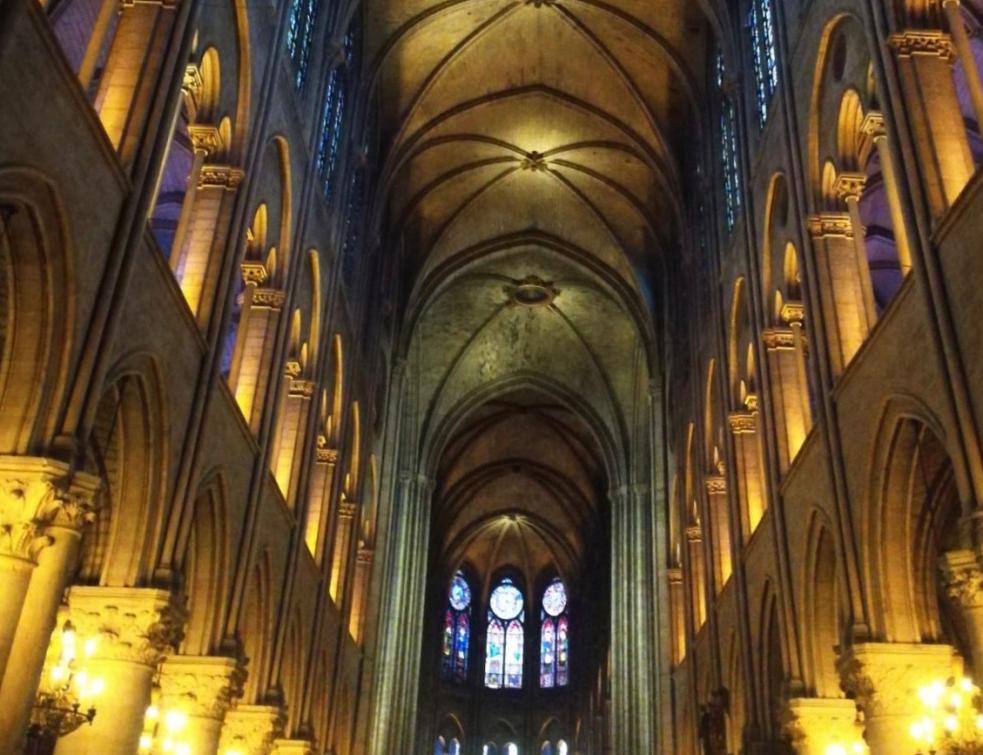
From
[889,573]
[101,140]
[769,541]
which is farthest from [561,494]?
[101,140]

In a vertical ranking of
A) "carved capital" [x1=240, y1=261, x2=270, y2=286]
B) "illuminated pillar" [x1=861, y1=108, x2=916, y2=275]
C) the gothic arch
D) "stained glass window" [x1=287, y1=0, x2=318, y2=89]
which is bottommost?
the gothic arch

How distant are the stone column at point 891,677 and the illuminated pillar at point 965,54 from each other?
18.4 feet

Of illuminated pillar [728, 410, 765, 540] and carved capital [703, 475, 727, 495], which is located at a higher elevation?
carved capital [703, 475, 727, 495]

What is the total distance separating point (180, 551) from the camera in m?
12.4

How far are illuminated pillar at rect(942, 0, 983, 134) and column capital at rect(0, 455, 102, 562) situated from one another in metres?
8.81

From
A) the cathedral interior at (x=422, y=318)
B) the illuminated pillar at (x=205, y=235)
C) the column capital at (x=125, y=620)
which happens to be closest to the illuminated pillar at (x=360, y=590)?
the cathedral interior at (x=422, y=318)

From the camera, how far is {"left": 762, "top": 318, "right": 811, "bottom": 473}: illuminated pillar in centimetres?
1684

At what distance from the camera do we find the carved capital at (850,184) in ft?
48.2

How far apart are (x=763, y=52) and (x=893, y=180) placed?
7.94 m

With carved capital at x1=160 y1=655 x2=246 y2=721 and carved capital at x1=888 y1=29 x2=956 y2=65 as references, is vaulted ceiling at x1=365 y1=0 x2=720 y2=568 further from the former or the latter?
carved capital at x1=160 y1=655 x2=246 y2=721

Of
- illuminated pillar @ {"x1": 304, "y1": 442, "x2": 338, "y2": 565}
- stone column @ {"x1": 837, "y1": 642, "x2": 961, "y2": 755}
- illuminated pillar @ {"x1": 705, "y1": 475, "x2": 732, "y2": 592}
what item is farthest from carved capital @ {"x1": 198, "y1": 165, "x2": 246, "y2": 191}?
illuminated pillar @ {"x1": 705, "y1": 475, "x2": 732, "y2": 592}

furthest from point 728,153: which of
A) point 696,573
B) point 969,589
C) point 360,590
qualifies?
point 969,589

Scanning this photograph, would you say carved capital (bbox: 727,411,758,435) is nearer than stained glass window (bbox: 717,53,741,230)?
Yes

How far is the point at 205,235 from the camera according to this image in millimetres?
14359
